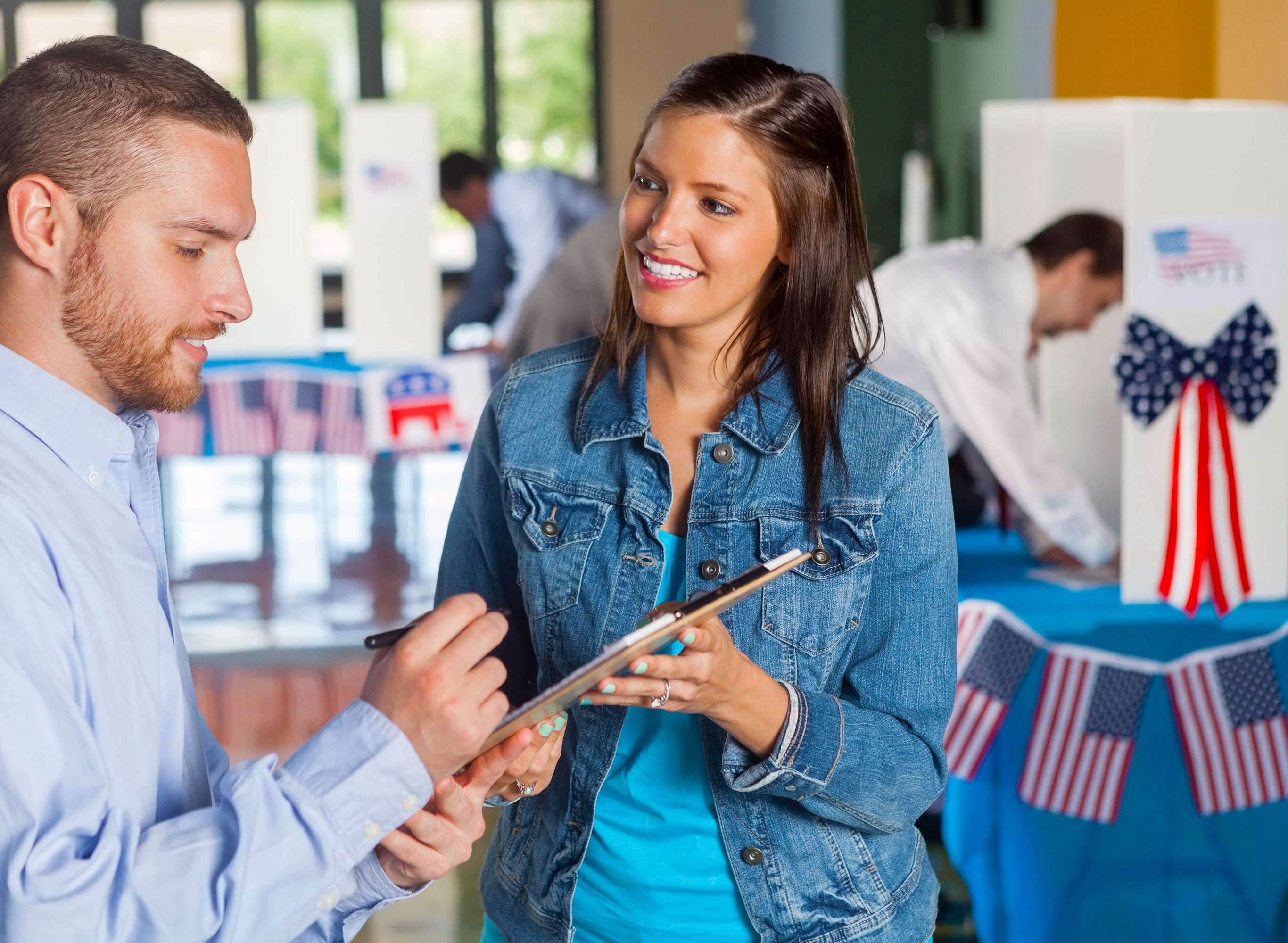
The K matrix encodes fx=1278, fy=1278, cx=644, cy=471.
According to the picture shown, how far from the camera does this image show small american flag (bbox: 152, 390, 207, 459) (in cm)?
536

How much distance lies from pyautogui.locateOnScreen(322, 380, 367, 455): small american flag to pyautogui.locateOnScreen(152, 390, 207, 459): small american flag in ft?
1.67

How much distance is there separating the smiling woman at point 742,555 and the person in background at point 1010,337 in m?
1.50

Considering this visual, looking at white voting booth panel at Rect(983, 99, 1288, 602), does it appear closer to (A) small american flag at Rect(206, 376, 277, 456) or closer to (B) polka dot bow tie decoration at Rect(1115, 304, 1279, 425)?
(B) polka dot bow tie decoration at Rect(1115, 304, 1279, 425)

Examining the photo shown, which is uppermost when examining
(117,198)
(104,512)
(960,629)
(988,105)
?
(988,105)

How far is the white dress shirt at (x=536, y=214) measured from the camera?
6586mm

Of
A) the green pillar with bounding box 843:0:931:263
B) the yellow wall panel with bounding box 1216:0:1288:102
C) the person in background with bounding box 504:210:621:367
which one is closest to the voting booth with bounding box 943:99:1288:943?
the yellow wall panel with bounding box 1216:0:1288:102

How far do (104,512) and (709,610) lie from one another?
1.55 feet

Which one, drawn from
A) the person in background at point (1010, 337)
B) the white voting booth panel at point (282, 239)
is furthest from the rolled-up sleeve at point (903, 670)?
the white voting booth panel at point (282, 239)

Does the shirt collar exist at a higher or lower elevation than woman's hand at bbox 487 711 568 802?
higher

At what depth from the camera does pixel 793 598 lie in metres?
1.28

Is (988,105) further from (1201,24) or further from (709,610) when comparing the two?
(709,610)

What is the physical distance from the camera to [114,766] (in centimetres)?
89

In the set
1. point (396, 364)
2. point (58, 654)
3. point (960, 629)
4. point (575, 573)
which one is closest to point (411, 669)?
point (58, 654)

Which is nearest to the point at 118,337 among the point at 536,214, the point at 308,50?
the point at 536,214
